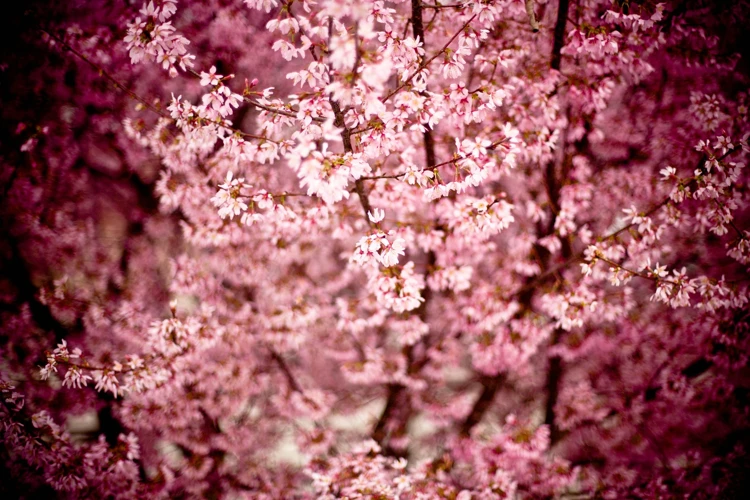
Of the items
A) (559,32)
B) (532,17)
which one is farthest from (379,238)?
(559,32)

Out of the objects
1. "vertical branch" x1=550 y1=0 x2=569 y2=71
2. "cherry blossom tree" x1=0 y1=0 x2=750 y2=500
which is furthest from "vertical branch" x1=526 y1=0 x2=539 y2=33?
"vertical branch" x1=550 y1=0 x2=569 y2=71

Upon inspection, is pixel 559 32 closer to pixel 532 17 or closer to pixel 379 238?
pixel 532 17

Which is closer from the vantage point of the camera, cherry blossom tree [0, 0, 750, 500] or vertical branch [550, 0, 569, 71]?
Result: cherry blossom tree [0, 0, 750, 500]

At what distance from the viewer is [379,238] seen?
3006 mm

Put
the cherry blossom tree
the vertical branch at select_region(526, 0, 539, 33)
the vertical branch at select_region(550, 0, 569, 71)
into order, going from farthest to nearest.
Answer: the vertical branch at select_region(550, 0, 569, 71)
the cherry blossom tree
the vertical branch at select_region(526, 0, 539, 33)

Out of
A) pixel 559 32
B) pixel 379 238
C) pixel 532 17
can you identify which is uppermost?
pixel 559 32

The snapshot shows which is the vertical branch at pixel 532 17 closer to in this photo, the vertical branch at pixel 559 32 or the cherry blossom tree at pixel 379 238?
the cherry blossom tree at pixel 379 238

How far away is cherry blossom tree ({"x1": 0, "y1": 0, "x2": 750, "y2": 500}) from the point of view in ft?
10.6

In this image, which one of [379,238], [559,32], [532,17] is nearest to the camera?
[379,238]

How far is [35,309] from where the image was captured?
16.2 feet

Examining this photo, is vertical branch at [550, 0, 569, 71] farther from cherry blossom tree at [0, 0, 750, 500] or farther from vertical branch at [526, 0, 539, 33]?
vertical branch at [526, 0, 539, 33]

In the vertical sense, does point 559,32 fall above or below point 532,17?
above

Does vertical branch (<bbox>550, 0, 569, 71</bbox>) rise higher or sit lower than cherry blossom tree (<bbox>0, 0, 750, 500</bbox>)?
higher

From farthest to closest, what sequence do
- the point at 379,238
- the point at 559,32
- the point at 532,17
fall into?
the point at 559,32
the point at 532,17
the point at 379,238
